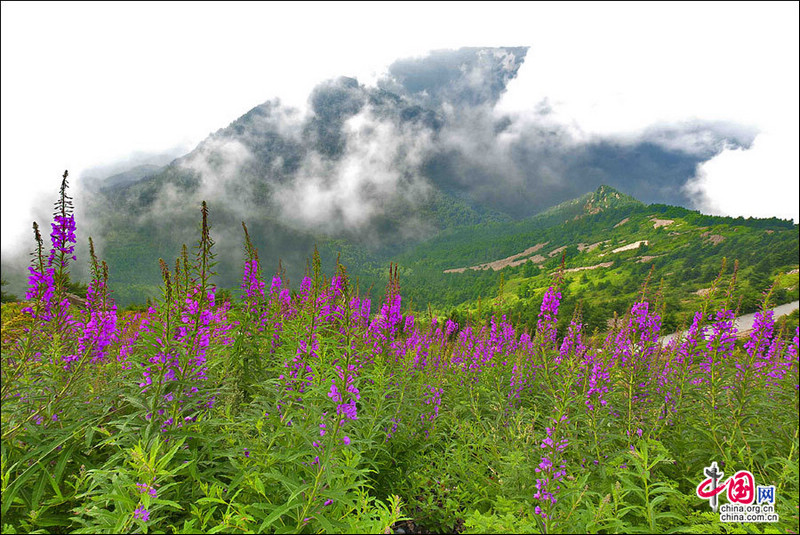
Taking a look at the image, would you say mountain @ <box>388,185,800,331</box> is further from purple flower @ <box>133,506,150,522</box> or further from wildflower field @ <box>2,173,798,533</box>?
purple flower @ <box>133,506,150,522</box>

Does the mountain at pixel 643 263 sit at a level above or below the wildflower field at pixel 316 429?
below

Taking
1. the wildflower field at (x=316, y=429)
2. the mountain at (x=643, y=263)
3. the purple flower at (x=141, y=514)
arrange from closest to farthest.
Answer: the purple flower at (x=141, y=514), the wildflower field at (x=316, y=429), the mountain at (x=643, y=263)

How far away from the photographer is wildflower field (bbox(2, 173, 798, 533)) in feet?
9.72

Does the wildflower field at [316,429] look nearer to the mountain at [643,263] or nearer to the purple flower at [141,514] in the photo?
the purple flower at [141,514]

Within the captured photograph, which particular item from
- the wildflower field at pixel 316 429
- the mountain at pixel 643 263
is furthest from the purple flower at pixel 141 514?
the mountain at pixel 643 263

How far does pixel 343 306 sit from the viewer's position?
130 inches

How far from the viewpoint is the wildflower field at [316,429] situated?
2.96 m

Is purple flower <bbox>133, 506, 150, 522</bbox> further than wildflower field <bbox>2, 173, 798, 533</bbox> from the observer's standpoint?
No

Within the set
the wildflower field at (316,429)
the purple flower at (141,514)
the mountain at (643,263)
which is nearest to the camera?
the purple flower at (141,514)

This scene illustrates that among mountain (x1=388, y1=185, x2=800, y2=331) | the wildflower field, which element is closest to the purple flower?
the wildflower field

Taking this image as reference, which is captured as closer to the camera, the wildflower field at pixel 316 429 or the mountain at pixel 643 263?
the wildflower field at pixel 316 429

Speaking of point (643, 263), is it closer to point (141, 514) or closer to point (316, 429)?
point (316, 429)

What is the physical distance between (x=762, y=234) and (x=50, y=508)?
180329mm

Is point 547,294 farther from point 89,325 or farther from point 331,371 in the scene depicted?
point 89,325
